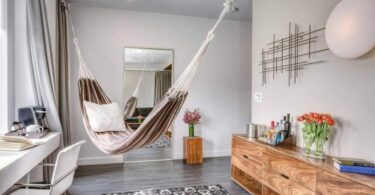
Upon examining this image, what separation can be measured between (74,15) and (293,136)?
3242 mm

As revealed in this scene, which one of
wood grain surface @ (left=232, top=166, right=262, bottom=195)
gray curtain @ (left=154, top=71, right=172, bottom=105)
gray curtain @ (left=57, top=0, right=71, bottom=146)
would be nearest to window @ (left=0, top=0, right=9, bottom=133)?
gray curtain @ (left=57, top=0, right=71, bottom=146)

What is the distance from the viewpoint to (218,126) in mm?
4027

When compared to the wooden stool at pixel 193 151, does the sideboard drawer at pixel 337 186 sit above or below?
above

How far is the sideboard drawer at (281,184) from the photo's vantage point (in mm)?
1736

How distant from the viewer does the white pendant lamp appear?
1413mm

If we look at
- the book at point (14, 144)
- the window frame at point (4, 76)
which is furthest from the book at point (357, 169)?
the window frame at point (4, 76)

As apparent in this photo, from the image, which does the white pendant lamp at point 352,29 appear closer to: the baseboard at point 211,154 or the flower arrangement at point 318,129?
the flower arrangement at point 318,129

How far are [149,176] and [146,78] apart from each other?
4.83 ft

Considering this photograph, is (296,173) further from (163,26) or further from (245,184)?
(163,26)

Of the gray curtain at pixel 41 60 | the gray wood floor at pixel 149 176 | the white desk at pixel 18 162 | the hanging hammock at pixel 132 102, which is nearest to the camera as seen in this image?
the white desk at pixel 18 162

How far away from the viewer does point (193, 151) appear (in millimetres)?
3566

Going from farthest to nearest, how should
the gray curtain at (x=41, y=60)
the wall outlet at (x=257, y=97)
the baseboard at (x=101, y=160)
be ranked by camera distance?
the baseboard at (x=101, y=160), the wall outlet at (x=257, y=97), the gray curtain at (x=41, y=60)

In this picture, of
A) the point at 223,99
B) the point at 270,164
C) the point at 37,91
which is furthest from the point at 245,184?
the point at 37,91

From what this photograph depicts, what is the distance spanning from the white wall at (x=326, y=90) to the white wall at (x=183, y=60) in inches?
50.7
